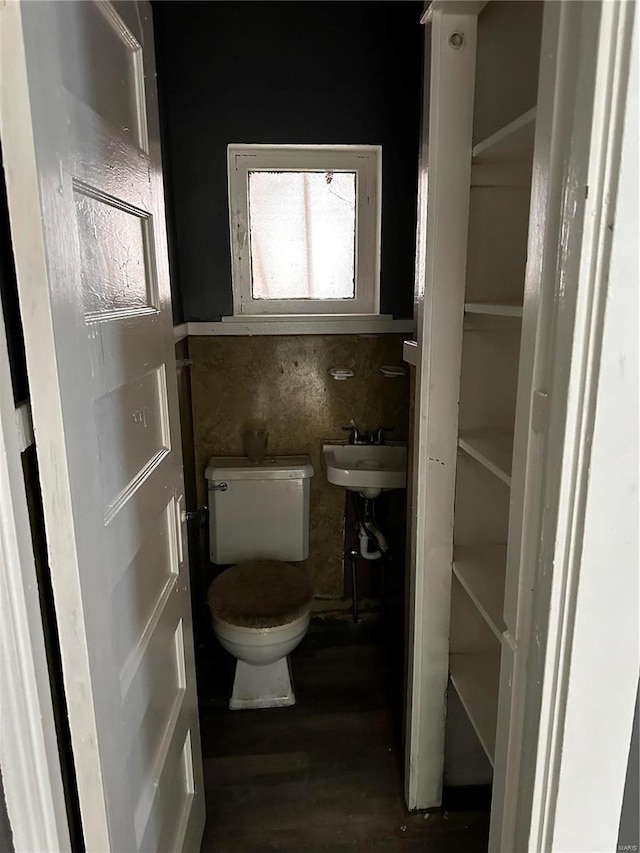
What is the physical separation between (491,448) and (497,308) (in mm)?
335

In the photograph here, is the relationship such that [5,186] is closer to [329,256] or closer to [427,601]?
[427,601]

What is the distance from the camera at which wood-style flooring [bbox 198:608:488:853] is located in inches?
64.1

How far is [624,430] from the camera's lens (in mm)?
688

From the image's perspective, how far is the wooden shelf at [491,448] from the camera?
1188mm

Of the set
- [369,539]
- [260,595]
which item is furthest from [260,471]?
[369,539]

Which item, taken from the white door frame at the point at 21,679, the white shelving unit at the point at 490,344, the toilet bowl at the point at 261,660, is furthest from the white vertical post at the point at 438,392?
the white door frame at the point at 21,679

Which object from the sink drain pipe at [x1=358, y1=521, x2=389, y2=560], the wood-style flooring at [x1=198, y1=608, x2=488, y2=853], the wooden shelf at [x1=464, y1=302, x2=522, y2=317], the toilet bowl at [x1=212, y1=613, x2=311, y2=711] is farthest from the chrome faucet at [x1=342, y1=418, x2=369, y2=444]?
the wooden shelf at [x1=464, y1=302, x2=522, y2=317]

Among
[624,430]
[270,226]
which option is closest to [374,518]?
[270,226]

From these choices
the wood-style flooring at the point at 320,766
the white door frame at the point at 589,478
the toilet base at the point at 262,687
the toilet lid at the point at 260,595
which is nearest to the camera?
the white door frame at the point at 589,478

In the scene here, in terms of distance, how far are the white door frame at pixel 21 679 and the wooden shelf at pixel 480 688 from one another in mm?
916

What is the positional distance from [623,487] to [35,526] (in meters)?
0.77

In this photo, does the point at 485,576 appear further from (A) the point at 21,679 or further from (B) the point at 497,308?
(A) the point at 21,679

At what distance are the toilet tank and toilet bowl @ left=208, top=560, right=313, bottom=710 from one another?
100mm

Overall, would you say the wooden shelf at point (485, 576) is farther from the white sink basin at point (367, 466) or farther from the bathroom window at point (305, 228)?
the bathroom window at point (305, 228)
